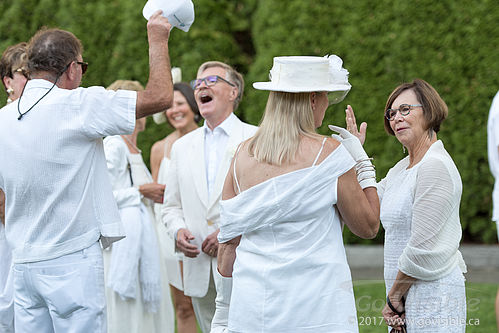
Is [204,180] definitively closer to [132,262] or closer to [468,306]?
[132,262]

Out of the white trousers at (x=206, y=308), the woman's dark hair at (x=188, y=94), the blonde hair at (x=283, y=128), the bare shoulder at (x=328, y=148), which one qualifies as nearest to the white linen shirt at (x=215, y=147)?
the white trousers at (x=206, y=308)

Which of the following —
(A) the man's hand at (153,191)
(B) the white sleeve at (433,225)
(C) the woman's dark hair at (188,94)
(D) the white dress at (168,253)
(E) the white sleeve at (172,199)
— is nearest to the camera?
(B) the white sleeve at (433,225)

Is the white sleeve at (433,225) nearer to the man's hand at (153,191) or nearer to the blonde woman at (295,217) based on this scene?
the blonde woman at (295,217)

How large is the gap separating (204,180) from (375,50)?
509cm

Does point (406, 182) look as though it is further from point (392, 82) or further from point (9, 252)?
point (392, 82)

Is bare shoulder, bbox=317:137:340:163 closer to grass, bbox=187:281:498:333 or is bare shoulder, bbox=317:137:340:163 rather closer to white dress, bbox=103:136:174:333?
grass, bbox=187:281:498:333

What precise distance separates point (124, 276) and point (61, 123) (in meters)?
2.04

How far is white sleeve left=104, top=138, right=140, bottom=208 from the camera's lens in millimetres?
5141

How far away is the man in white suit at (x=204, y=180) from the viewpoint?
185 inches

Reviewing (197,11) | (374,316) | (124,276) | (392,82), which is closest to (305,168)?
(374,316)

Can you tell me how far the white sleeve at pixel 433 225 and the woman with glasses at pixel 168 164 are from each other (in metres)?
2.38

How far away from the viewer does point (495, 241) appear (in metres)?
9.12

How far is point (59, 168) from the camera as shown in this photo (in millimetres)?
3266

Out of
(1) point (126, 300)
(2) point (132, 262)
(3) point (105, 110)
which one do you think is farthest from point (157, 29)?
(1) point (126, 300)
